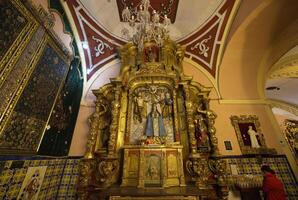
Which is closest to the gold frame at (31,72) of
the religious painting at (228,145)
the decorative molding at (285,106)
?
the religious painting at (228,145)

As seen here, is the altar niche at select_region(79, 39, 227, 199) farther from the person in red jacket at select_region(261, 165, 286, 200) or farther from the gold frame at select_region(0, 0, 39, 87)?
the gold frame at select_region(0, 0, 39, 87)

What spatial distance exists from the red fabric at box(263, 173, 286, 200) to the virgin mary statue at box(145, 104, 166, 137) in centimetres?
221

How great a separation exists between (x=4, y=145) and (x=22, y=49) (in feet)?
5.22

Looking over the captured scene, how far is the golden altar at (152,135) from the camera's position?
126 inches

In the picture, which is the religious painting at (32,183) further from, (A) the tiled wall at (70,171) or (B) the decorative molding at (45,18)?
(B) the decorative molding at (45,18)

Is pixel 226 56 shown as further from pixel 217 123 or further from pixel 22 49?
pixel 22 49

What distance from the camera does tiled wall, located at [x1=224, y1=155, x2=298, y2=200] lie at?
3381 mm

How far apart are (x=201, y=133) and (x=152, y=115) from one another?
1.43 m

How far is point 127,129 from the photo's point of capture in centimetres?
393

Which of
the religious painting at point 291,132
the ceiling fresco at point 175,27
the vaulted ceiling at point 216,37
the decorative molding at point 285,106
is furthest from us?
the religious painting at point 291,132

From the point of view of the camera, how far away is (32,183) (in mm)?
2689

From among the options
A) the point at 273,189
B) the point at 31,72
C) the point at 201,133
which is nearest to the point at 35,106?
the point at 31,72

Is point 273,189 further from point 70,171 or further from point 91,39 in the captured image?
point 91,39

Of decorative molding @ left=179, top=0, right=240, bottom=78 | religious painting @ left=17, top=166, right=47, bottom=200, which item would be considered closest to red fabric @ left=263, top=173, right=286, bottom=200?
decorative molding @ left=179, top=0, right=240, bottom=78
